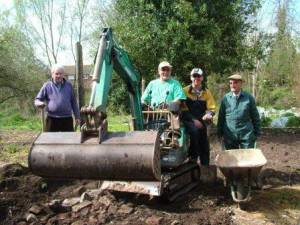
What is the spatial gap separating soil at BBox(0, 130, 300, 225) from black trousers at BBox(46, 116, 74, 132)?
89 cm

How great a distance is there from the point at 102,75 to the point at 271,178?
167 inches

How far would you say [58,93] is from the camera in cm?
761

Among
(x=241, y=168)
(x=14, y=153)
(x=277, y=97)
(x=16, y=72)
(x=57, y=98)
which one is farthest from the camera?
(x=277, y=97)

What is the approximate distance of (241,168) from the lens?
21.2ft

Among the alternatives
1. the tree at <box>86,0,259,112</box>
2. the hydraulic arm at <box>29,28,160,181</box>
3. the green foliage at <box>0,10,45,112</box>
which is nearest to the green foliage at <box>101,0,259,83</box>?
the tree at <box>86,0,259,112</box>

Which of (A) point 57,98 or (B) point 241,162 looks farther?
(A) point 57,98

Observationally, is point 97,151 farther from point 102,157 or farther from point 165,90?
point 165,90

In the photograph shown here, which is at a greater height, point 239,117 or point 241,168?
point 239,117

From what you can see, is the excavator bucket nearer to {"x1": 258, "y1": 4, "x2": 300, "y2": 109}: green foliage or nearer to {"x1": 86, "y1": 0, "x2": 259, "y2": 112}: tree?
{"x1": 86, "y1": 0, "x2": 259, "y2": 112}: tree

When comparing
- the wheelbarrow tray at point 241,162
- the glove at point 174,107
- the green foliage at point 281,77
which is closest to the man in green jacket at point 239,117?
the wheelbarrow tray at point 241,162

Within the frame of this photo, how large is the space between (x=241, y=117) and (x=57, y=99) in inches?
113

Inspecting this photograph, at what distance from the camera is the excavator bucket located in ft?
16.6

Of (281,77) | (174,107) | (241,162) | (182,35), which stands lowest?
(241,162)

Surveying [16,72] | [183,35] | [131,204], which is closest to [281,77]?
[16,72]
